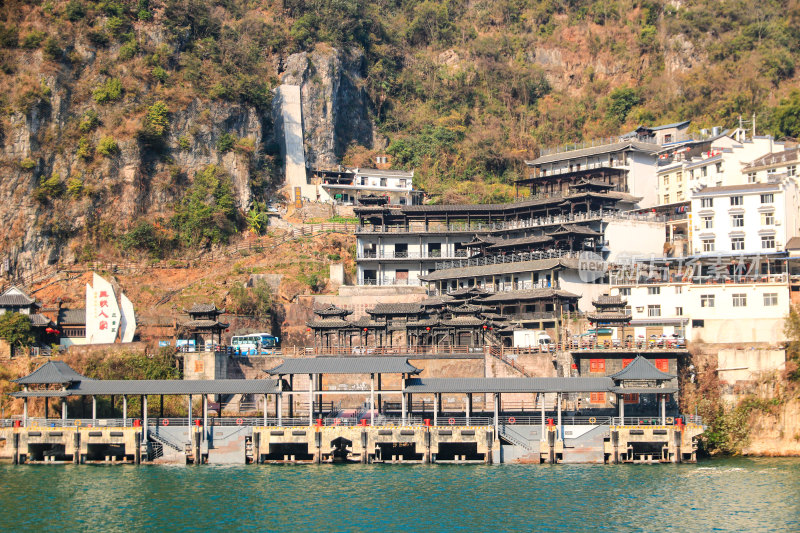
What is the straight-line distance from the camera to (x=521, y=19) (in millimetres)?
127500

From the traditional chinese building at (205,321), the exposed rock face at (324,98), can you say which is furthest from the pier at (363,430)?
the exposed rock face at (324,98)

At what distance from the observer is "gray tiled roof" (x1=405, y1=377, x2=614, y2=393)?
176 ft

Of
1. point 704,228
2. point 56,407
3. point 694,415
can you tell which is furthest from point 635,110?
point 56,407

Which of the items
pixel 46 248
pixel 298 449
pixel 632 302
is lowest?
pixel 298 449

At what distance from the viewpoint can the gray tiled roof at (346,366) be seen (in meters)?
55.2

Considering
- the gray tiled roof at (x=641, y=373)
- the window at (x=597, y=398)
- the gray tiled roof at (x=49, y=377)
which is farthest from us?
the window at (x=597, y=398)

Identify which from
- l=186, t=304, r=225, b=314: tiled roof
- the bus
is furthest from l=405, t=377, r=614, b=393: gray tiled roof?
the bus

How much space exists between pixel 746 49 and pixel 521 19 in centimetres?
3084

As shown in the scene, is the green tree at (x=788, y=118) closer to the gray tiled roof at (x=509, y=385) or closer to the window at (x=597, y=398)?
the window at (x=597, y=398)

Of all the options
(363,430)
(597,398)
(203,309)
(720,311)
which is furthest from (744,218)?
(203,309)

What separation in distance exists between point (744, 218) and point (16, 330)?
57.5m

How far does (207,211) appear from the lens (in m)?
83.8

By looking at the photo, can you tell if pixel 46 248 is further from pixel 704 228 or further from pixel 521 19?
pixel 521 19

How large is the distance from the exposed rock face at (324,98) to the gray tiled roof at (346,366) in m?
50.7
